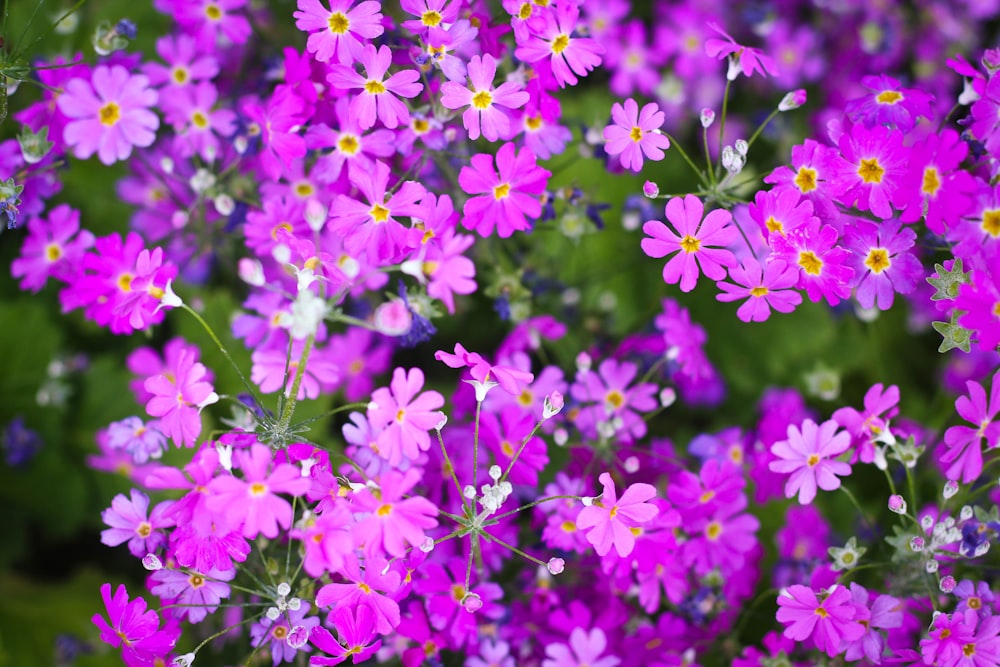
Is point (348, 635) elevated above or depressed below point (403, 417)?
below

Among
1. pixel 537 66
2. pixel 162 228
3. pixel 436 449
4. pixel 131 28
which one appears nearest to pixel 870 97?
pixel 537 66

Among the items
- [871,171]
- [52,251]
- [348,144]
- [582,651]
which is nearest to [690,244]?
[871,171]

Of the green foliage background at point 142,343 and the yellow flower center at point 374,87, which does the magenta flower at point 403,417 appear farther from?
the green foliage background at point 142,343

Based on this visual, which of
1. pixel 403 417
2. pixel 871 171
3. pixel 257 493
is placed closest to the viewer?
pixel 257 493

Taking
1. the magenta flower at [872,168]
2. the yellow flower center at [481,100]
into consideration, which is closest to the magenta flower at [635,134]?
the yellow flower center at [481,100]

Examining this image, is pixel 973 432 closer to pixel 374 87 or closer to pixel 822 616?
pixel 822 616

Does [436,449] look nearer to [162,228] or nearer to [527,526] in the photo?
[527,526]

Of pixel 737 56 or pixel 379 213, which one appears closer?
pixel 379 213

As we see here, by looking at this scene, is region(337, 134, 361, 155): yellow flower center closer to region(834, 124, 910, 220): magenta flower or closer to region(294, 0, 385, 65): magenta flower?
region(294, 0, 385, 65): magenta flower
